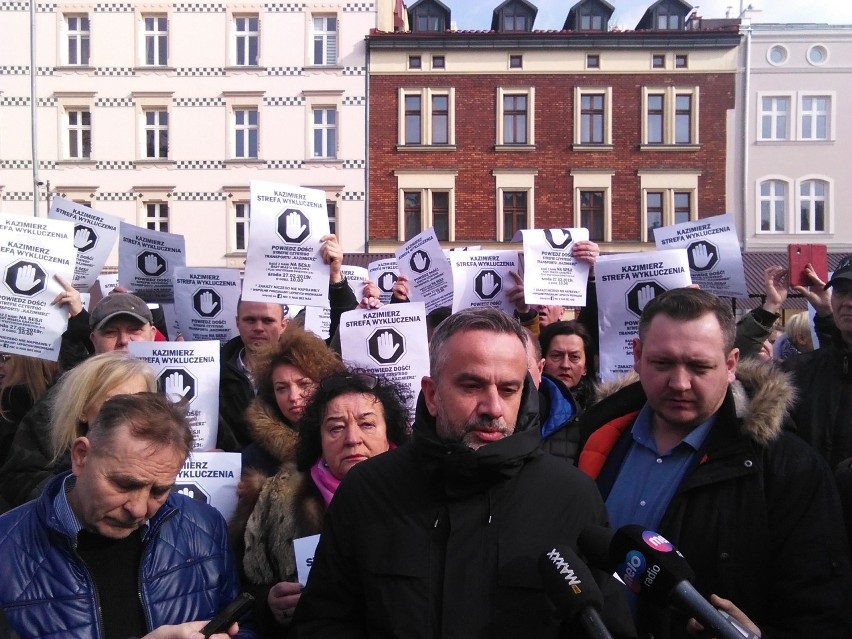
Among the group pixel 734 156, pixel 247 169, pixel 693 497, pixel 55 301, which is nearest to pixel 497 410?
pixel 693 497

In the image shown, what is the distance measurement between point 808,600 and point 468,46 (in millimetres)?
27201

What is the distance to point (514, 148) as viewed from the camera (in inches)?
1101

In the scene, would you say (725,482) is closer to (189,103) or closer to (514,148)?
(514,148)

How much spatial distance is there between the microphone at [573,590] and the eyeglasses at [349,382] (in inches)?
61.7

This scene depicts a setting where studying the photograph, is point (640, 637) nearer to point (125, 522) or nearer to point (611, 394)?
point (611, 394)

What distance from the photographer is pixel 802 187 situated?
28.7 m

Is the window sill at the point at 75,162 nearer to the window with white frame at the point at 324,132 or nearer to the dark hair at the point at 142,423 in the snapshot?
the window with white frame at the point at 324,132

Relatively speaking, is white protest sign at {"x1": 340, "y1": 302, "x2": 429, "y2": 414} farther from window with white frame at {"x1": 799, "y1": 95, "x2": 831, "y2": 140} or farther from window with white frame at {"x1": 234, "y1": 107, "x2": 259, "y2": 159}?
window with white frame at {"x1": 799, "y1": 95, "x2": 831, "y2": 140}

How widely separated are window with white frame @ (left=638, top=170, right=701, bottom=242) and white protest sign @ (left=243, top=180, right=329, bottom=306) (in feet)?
78.1

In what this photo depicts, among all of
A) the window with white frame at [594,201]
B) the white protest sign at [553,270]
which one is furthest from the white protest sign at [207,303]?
the window with white frame at [594,201]

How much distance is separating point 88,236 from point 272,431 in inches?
147

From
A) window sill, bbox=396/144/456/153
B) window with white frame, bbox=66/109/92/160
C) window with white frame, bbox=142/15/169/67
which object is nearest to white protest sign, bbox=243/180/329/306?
window sill, bbox=396/144/456/153

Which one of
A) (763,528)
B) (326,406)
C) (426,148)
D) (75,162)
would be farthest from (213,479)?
(75,162)

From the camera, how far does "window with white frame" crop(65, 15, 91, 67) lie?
28281mm
